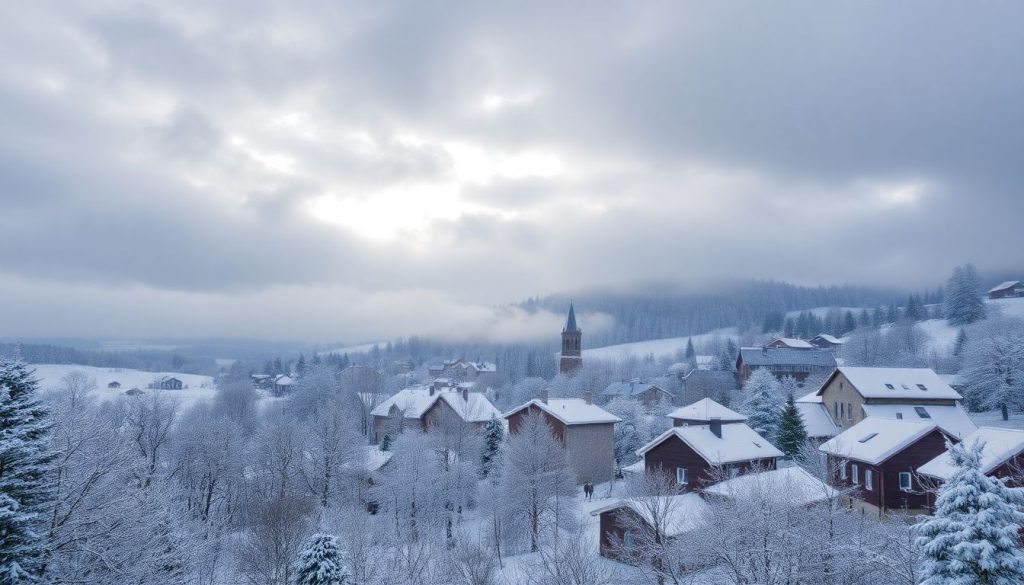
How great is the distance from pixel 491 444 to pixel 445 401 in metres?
13.5

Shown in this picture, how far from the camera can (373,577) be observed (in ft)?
76.4

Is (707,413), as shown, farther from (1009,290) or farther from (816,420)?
(1009,290)

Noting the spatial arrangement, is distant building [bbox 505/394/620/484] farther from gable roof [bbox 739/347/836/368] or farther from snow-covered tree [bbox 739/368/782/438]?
gable roof [bbox 739/347/836/368]

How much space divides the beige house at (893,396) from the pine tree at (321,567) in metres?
49.8

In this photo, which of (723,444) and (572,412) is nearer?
(723,444)

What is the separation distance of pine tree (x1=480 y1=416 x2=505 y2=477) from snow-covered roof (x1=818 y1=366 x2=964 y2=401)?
34.1 meters

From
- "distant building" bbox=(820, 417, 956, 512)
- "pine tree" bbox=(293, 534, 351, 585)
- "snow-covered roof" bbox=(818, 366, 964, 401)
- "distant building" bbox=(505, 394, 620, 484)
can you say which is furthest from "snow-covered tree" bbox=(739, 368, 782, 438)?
"pine tree" bbox=(293, 534, 351, 585)

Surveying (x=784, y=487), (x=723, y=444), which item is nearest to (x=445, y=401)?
(x=723, y=444)

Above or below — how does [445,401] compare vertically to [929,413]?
below

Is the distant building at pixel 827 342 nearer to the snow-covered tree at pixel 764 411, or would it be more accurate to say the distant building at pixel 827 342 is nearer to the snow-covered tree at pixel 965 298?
the snow-covered tree at pixel 965 298

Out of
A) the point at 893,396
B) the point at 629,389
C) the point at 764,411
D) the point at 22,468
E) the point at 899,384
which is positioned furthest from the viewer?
the point at 629,389

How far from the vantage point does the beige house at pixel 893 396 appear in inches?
2074

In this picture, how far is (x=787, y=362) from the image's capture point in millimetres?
106062

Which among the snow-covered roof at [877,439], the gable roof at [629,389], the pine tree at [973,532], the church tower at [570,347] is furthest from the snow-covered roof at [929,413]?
the church tower at [570,347]
